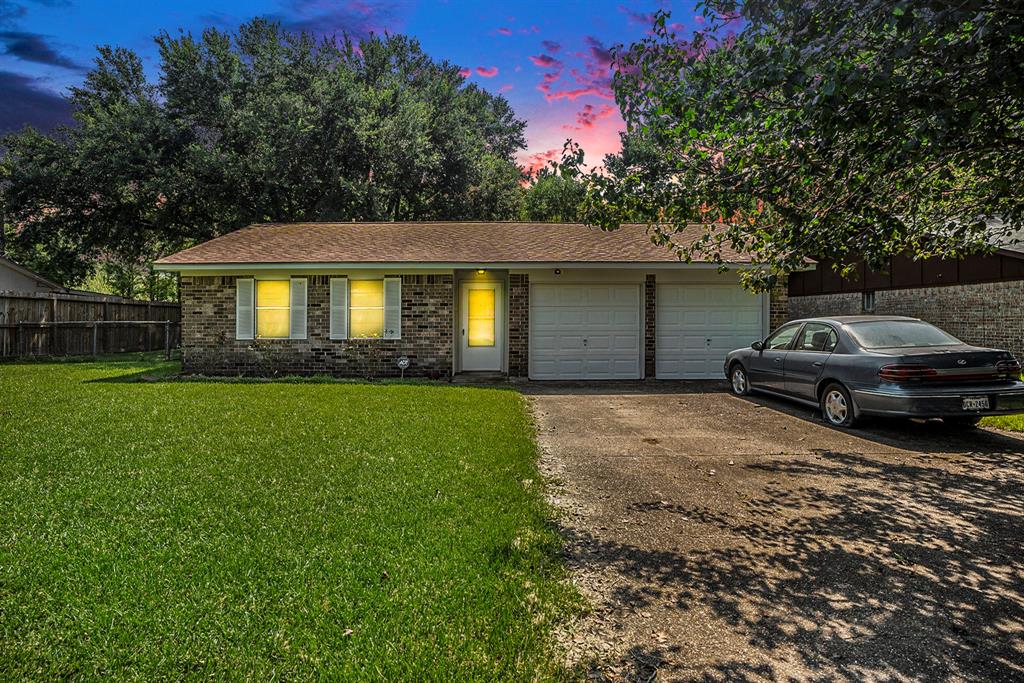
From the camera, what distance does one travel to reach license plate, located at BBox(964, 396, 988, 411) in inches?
244

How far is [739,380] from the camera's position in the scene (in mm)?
10336

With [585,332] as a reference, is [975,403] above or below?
below

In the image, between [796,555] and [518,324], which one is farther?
[518,324]

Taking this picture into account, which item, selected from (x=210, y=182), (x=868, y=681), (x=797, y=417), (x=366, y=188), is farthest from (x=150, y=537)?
(x=210, y=182)

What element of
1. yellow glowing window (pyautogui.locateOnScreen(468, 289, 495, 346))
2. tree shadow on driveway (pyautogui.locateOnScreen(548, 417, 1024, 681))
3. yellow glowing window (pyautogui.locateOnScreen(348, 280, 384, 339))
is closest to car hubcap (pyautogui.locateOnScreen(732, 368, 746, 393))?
tree shadow on driveway (pyautogui.locateOnScreen(548, 417, 1024, 681))

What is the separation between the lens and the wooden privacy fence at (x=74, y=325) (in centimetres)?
1592

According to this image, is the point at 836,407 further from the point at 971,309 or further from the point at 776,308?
the point at 971,309

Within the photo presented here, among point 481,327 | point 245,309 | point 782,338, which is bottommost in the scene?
point 782,338

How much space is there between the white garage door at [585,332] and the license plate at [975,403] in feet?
23.5

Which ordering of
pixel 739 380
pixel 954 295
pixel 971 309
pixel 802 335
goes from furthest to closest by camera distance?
pixel 954 295 < pixel 971 309 < pixel 739 380 < pixel 802 335

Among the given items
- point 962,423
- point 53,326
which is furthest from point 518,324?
point 53,326

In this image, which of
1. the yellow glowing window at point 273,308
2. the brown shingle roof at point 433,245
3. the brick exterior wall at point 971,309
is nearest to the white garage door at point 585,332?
the brown shingle roof at point 433,245

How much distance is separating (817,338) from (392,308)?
29.5 ft

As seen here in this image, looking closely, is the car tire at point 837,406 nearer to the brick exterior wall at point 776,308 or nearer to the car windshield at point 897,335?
the car windshield at point 897,335
